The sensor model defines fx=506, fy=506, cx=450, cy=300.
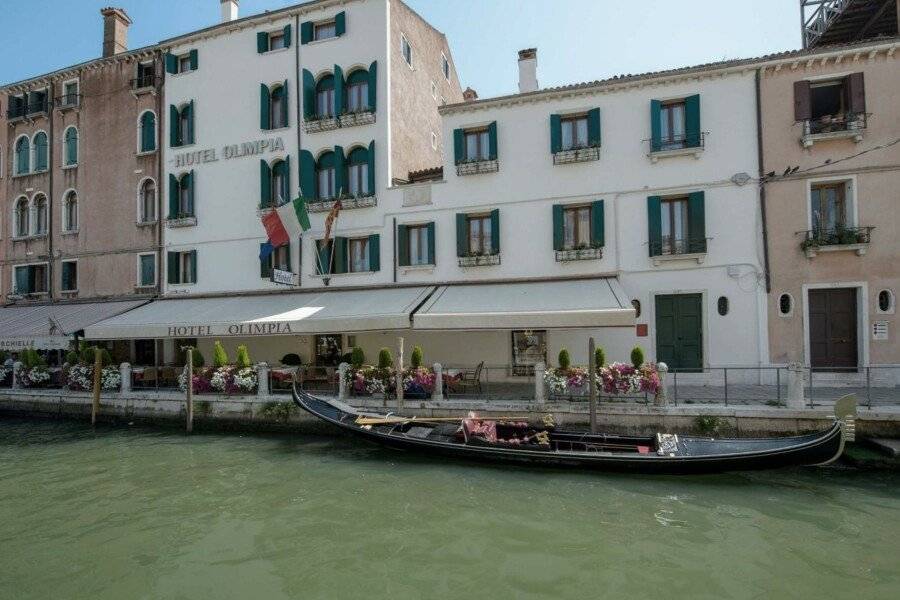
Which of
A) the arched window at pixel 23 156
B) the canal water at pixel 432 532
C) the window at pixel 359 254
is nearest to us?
the canal water at pixel 432 532

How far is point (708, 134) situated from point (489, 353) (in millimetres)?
7291

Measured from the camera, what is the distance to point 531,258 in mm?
12711

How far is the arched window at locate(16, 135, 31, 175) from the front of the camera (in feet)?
61.0

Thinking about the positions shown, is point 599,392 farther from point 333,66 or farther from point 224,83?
point 224,83

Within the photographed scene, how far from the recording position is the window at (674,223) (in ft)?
39.0

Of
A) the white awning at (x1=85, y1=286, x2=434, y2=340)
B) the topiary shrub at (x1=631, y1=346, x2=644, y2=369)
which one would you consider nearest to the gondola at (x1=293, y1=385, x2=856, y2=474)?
the topiary shrub at (x1=631, y1=346, x2=644, y2=369)

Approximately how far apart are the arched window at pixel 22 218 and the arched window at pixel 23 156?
3.52ft

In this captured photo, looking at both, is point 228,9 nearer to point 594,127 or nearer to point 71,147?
point 71,147

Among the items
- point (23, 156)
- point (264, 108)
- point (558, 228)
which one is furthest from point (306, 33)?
point (23, 156)

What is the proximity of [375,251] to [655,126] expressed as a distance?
25.1 feet

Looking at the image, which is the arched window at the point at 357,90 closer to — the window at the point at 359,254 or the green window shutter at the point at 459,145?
the green window shutter at the point at 459,145

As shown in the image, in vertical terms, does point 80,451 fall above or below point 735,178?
below

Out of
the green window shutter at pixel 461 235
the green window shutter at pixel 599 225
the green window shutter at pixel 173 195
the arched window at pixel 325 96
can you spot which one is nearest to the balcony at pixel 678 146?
the green window shutter at pixel 599 225

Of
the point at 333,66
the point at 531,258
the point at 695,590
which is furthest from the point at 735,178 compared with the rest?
the point at 333,66
